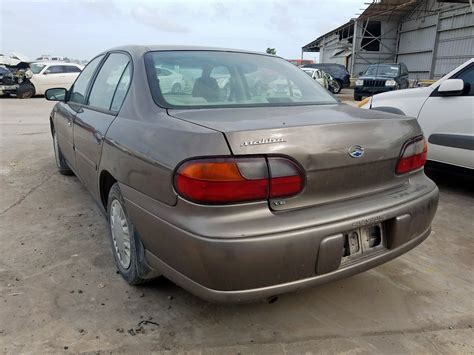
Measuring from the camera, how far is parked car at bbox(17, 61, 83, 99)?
17.7 m

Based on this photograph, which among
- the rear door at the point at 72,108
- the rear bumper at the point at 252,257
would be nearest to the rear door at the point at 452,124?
the rear bumper at the point at 252,257

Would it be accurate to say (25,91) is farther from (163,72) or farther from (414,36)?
(414,36)

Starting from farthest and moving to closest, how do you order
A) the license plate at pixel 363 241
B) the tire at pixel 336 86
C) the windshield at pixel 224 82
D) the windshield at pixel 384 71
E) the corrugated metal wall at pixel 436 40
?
the corrugated metal wall at pixel 436 40, the tire at pixel 336 86, the windshield at pixel 384 71, the windshield at pixel 224 82, the license plate at pixel 363 241

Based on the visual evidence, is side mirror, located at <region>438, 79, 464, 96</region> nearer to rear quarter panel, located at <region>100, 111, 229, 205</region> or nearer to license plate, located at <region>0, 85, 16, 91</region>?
rear quarter panel, located at <region>100, 111, 229, 205</region>

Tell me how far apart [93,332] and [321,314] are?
4.18ft

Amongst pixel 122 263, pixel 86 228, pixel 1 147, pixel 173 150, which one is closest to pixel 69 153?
pixel 86 228

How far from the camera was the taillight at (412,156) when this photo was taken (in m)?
2.36

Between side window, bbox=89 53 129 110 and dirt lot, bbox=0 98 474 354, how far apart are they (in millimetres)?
1111

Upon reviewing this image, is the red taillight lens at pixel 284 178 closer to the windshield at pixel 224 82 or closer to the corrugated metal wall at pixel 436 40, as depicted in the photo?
the windshield at pixel 224 82

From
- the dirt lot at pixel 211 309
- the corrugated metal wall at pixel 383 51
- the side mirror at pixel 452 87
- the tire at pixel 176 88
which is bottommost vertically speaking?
the dirt lot at pixel 211 309

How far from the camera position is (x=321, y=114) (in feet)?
7.54

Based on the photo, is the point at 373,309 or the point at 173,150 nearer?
the point at 173,150

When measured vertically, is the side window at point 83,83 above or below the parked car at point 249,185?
above

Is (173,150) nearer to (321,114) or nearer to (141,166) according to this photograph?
(141,166)
